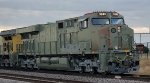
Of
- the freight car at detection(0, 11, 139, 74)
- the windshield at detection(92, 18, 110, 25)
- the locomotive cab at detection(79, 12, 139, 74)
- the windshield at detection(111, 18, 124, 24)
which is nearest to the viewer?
the locomotive cab at detection(79, 12, 139, 74)

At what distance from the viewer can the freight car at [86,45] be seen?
74.2 feet

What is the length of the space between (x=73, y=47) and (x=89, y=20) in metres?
2.86

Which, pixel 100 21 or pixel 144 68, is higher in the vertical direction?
pixel 100 21

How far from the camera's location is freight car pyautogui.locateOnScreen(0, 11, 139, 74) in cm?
2261

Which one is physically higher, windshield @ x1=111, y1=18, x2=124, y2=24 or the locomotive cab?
windshield @ x1=111, y1=18, x2=124, y2=24

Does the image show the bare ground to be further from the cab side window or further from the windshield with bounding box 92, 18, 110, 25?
the cab side window

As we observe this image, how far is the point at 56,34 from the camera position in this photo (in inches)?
1156

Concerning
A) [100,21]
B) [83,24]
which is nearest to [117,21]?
[100,21]

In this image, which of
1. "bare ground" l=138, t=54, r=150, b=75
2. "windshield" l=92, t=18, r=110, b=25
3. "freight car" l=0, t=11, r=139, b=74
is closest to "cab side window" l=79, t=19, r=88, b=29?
"freight car" l=0, t=11, r=139, b=74

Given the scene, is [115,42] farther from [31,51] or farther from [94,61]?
[31,51]

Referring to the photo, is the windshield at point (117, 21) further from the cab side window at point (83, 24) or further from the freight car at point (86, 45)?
the cab side window at point (83, 24)

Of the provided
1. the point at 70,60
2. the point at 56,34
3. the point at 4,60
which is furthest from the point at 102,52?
the point at 4,60

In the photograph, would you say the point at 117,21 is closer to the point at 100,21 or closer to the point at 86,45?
the point at 100,21

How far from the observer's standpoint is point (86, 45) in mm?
24391
